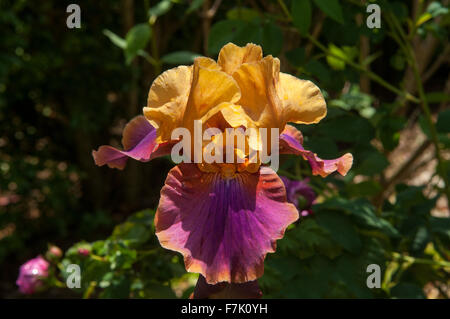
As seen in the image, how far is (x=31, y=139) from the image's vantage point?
2.73 meters

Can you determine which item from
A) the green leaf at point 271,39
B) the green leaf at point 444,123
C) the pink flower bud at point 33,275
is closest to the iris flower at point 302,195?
the green leaf at point 271,39

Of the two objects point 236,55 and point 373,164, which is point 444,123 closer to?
point 373,164

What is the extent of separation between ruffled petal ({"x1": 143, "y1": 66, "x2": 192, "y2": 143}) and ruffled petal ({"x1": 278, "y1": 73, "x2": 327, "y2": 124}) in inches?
6.6

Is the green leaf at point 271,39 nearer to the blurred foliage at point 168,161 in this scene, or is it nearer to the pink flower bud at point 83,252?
the blurred foliage at point 168,161

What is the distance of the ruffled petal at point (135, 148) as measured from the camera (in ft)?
2.94

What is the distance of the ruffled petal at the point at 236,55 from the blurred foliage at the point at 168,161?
0.33 meters

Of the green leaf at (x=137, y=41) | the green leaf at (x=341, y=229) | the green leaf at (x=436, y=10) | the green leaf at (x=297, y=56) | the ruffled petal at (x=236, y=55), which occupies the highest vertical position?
the green leaf at (x=436, y=10)

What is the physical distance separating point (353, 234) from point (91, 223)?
193 centimetres

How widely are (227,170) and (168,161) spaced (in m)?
1.59

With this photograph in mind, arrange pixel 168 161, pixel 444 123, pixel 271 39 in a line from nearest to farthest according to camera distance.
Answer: pixel 271 39, pixel 444 123, pixel 168 161

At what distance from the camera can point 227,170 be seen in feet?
2.85

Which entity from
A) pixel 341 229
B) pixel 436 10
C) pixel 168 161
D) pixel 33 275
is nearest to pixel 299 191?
pixel 341 229

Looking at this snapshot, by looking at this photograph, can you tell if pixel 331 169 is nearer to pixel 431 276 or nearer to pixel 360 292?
pixel 360 292

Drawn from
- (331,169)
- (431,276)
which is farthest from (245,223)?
(431,276)
